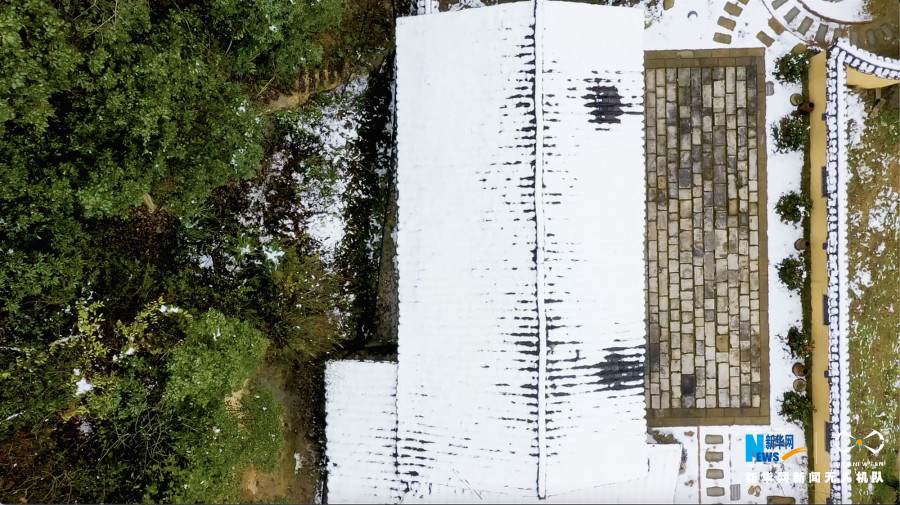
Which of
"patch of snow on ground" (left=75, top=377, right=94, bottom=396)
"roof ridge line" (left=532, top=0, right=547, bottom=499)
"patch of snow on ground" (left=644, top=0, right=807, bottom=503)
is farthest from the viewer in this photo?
"patch of snow on ground" (left=644, top=0, right=807, bottom=503)

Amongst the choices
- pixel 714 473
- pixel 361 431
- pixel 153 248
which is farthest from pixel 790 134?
pixel 153 248

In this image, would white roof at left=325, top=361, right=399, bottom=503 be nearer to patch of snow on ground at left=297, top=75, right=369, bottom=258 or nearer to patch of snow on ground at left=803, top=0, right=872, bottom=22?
patch of snow on ground at left=297, top=75, right=369, bottom=258

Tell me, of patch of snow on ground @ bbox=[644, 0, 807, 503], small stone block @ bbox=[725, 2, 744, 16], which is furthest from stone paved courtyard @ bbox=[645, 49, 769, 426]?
small stone block @ bbox=[725, 2, 744, 16]

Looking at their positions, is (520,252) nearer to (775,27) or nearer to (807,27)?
(775,27)

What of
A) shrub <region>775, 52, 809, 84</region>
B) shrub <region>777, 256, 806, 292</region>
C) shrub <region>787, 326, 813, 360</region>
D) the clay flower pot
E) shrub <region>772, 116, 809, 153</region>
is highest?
shrub <region>775, 52, 809, 84</region>

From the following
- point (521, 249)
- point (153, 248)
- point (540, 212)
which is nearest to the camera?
point (540, 212)

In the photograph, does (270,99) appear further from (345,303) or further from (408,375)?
(408,375)
